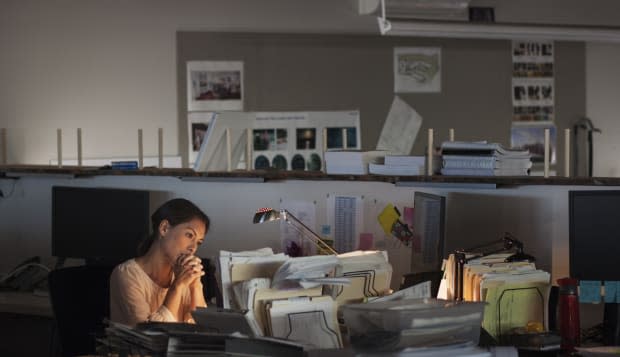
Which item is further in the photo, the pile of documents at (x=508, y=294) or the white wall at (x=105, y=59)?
the white wall at (x=105, y=59)

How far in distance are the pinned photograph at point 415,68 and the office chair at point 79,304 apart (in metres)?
3.23

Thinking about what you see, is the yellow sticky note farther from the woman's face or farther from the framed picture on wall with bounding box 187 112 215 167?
the framed picture on wall with bounding box 187 112 215 167

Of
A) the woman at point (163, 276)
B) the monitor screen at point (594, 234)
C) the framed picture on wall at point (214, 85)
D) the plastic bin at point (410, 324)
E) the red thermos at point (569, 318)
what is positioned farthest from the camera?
the framed picture on wall at point (214, 85)

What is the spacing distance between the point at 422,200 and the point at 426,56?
8.98ft

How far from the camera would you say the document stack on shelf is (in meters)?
3.92

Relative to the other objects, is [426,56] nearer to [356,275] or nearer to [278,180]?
[278,180]

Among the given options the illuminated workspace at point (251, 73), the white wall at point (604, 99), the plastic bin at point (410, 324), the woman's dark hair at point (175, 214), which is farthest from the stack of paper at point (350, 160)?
the white wall at point (604, 99)

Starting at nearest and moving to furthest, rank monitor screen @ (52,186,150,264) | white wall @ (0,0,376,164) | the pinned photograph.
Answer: monitor screen @ (52,186,150,264)
white wall @ (0,0,376,164)
the pinned photograph

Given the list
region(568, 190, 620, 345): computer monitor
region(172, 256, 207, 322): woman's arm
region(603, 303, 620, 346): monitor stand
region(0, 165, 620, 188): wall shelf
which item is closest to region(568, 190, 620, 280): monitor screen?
region(568, 190, 620, 345): computer monitor

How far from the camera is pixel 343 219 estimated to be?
163 inches

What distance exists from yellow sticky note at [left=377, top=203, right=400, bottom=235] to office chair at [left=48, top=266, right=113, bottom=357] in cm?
124

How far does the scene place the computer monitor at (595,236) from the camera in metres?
3.37

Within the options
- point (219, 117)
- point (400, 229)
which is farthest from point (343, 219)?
point (219, 117)

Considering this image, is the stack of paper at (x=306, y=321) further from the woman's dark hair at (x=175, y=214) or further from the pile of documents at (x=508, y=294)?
the woman's dark hair at (x=175, y=214)
